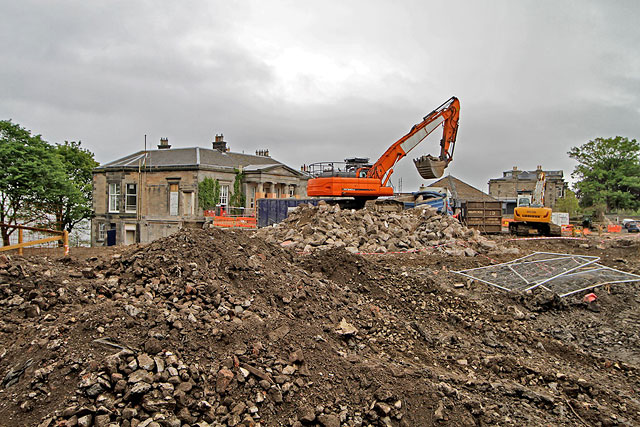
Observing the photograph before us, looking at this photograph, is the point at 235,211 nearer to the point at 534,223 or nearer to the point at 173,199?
the point at 173,199

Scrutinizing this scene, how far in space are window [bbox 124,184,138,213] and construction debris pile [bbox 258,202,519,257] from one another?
1849 centimetres

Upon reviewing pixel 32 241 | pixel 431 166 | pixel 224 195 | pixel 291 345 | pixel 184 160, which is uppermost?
pixel 184 160

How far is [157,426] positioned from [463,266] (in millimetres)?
8960

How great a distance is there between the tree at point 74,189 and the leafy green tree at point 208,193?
24.6 feet

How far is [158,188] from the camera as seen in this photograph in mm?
30312

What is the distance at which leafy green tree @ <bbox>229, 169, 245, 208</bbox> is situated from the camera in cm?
3167

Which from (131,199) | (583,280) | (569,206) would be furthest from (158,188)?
(569,206)

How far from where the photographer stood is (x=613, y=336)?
6895 mm

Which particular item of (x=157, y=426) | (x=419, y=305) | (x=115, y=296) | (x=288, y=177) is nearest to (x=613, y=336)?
(x=419, y=305)

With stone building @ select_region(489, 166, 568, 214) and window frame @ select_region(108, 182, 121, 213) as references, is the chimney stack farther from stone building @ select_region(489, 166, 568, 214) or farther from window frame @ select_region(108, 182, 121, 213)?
stone building @ select_region(489, 166, 568, 214)

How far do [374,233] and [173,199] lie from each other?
65.4 ft

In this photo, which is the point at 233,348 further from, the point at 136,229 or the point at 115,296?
the point at 136,229

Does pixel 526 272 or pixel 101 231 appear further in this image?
pixel 101 231

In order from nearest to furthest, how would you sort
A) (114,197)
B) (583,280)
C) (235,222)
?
(583,280)
(235,222)
(114,197)
